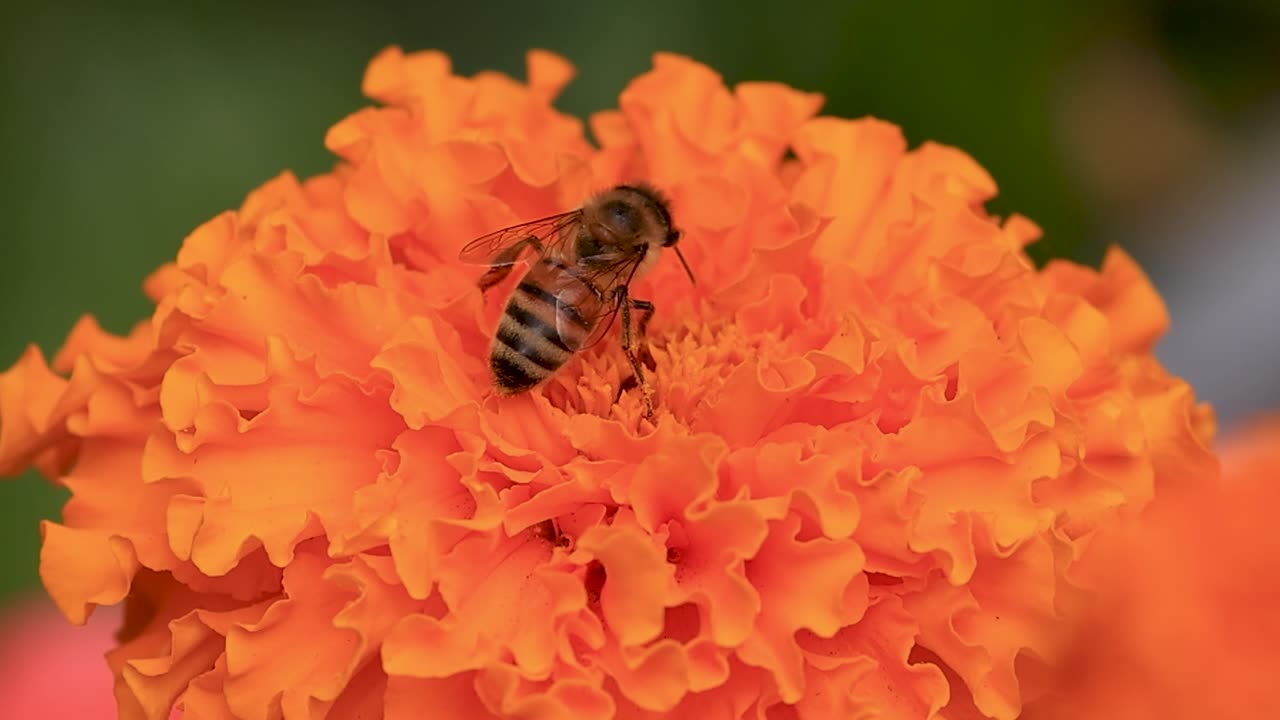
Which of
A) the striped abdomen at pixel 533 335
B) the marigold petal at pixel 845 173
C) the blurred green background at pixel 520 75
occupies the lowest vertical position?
the blurred green background at pixel 520 75

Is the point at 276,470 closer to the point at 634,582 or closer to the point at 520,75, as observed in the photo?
the point at 634,582

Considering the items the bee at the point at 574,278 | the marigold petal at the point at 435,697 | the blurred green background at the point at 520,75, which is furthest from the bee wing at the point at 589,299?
the blurred green background at the point at 520,75

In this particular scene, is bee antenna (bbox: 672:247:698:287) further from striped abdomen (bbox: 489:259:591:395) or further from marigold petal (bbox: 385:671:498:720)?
marigold petal (bbox: 385:671:498:720)

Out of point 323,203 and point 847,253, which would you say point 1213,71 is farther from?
point 323,203

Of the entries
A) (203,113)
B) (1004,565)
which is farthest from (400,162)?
(203,113)

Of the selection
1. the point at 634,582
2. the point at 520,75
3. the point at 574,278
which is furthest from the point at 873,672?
the point at 520,75

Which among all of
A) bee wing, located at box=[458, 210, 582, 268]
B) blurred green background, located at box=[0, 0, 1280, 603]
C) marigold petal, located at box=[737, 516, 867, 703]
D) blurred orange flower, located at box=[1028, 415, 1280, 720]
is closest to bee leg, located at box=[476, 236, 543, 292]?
bee wing, located at box=[458, 210, 582, 268]

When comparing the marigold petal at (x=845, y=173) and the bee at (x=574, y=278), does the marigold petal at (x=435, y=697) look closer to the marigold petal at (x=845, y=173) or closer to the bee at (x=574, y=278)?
the bee at (x=574, y=278)
